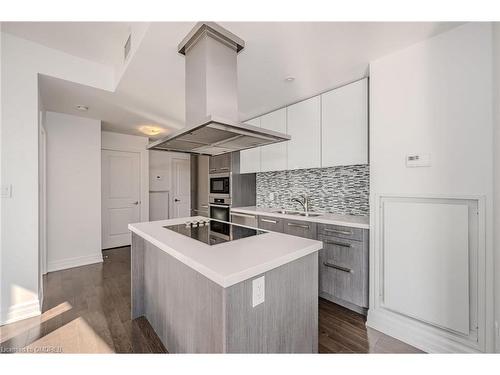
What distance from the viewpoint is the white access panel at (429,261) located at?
4.99ft

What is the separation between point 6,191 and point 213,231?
6.20 ft

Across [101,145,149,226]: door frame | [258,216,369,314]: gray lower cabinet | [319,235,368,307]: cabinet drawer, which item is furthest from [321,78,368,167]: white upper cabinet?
[101,145,149,226]: door frame

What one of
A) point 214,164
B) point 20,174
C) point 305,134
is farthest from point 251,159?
point 20,174

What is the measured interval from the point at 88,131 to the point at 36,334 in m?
2.80

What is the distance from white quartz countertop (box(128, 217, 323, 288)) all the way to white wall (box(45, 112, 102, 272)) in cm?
259

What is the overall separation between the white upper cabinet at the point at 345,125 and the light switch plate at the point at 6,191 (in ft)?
9.86

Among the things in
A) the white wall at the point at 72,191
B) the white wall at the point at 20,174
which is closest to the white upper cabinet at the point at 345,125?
the white wall at the point at 20,174

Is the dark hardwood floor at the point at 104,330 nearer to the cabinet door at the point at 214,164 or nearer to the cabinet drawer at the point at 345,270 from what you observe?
the cabinet drawer at the point at 345,270

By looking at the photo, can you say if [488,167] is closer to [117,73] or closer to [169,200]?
[117,73]

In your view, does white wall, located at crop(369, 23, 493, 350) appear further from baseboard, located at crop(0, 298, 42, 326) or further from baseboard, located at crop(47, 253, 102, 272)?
baseboard, located at crop(47, 253, 102, 272)

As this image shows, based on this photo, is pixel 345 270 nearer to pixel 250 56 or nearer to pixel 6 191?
pixel 250 56

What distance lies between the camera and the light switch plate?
200cm

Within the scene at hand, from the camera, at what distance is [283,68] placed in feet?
6.81
